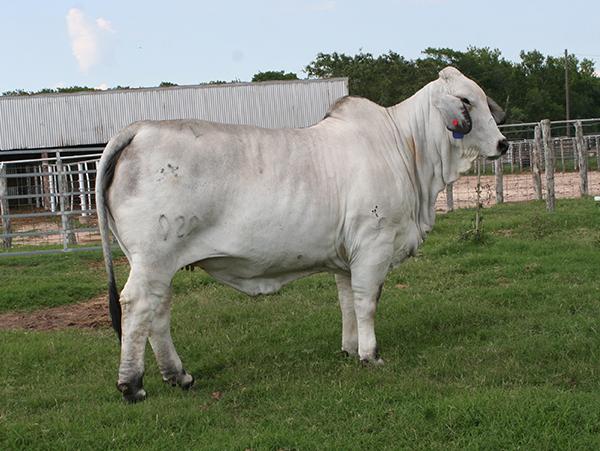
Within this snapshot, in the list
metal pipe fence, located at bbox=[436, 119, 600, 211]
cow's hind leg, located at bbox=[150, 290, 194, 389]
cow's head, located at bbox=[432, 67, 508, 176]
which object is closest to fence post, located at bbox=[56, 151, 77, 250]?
metal pipe fence, located at bbox=[436, 119, 600, 211]

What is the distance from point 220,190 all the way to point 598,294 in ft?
14.0

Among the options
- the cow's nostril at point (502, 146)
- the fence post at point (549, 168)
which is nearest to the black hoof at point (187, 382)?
the cow's nostril at point (502, 146)

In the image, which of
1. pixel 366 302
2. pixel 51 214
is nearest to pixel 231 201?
pixel 366 302

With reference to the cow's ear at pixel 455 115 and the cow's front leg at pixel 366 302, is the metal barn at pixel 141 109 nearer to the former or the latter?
the cow's ear at pixel 455 115

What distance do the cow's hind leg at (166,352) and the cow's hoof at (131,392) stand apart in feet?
1.33

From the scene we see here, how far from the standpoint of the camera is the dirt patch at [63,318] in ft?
27.9

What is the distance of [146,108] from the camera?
32062 mm

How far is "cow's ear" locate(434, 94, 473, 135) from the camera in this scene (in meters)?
6.34

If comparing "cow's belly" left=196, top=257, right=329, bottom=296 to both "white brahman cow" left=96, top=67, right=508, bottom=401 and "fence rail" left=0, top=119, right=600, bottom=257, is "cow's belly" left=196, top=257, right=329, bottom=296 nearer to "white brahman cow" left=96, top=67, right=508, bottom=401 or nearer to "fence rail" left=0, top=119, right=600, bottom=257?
"white brahman cow" left=96, top=67, right=508, bottom=401

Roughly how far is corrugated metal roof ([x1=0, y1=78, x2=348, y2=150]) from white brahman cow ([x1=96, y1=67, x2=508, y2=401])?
25534 millimetres

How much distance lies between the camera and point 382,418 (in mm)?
4855

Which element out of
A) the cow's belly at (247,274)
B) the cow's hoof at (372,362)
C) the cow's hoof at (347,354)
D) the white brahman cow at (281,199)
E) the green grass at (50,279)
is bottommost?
the cow's hoof at (347,354)

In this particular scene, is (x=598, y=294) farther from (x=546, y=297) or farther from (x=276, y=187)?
(x=276, y=187)

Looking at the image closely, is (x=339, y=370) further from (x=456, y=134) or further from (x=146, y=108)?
(x=146, y=108)
